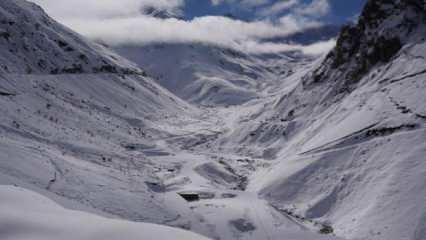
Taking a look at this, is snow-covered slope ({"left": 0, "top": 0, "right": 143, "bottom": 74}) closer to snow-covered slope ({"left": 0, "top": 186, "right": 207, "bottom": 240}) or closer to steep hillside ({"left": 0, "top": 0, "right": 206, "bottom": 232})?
steep hillside ({"left": 0, "top": 0, "right": 206, "bottom": 232})

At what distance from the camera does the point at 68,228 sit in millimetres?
6605

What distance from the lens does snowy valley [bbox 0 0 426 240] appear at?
83.9 feet

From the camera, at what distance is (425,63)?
157 feet

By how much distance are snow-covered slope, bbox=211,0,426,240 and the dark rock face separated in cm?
17

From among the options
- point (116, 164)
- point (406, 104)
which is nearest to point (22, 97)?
point (116, 164)

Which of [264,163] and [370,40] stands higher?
[370,40]

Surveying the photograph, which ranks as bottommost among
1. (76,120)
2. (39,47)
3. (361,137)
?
(361,137)

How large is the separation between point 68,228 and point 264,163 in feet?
158

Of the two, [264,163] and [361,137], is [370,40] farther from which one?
[361,137]

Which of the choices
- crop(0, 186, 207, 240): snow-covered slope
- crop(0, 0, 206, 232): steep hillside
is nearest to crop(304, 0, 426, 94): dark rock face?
crop(0, 0, 206, 232): steep hillside

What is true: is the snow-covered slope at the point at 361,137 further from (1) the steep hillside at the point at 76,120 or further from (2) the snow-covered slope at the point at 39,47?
(2) the snow-covered slope at the point at 39,47

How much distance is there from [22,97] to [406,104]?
139ft

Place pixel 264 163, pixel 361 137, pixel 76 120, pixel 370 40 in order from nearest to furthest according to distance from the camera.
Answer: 1. pixel 361 137
2. pixel 264 163
3. pixel 76 120
4. pixel 370 40

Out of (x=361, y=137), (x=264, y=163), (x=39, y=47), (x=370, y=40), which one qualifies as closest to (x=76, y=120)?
(x=264, y=163)
